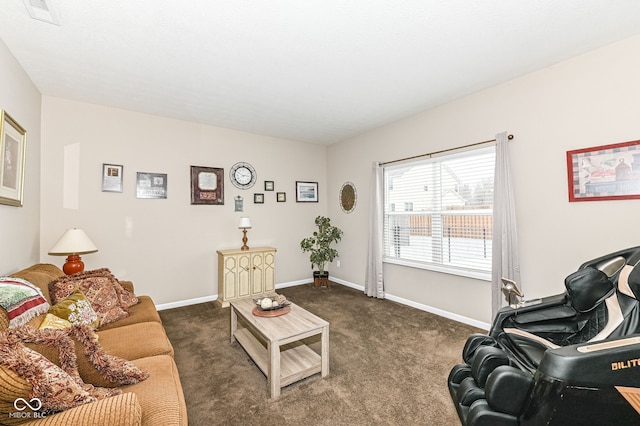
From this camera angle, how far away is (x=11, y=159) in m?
2.34

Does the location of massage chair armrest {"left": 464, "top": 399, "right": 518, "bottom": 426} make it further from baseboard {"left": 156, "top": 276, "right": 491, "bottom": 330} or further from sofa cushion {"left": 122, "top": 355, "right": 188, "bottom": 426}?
baseboard {"left": 156, "top": 276, "right": 491, "bottom": 330}

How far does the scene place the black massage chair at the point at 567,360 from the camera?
3.21ft

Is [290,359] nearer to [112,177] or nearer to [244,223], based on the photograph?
[244,223]

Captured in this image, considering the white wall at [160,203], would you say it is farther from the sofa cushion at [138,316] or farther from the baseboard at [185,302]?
the sofa cushion at [138,316]

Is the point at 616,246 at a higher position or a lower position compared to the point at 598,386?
higher

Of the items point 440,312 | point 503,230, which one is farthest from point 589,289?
point 440,312

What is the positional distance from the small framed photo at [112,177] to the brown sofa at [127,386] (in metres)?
1.50

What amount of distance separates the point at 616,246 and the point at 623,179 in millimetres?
542

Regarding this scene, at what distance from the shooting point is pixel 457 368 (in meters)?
1.46

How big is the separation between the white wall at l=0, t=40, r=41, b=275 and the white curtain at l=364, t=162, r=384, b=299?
3907mm

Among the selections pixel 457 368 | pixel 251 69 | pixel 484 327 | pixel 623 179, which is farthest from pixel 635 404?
pixel 251 69

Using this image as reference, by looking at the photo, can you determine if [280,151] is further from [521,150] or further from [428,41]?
[521,150]

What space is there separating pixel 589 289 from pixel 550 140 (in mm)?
1690

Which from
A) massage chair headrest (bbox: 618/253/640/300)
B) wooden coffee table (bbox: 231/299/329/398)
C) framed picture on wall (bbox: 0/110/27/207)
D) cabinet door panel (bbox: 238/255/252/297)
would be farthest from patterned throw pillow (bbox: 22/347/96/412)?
cabinet door panel (bbox: 238/255/252/297)
